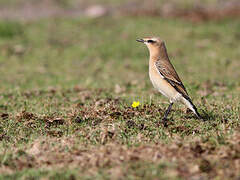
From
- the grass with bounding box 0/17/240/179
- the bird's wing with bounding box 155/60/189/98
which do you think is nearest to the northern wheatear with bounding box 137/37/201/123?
the bird's wing with bounding box 155/60/189/98

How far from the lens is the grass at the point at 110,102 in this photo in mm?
4414

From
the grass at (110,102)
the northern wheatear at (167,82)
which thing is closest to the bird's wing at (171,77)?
the northern wheatear at (167,82)

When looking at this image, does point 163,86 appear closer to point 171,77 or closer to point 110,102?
point 171,77

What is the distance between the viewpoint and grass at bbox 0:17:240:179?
441 cm

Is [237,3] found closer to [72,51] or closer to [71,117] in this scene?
[72,51]

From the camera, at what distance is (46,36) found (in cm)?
1691

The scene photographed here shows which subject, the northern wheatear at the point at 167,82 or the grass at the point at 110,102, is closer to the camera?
the grass at the point at 110,102

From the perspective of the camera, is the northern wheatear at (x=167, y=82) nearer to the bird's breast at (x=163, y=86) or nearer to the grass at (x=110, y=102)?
the bird's breast at (x=163, y=86)

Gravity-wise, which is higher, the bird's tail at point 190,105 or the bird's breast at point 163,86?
the bird's breast at point 163,86

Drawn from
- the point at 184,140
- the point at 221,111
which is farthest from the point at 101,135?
the point at 221,111

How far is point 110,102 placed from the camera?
732cm

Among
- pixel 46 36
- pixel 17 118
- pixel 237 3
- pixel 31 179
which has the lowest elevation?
pixel 31 179

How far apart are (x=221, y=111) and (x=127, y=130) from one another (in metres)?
1.85

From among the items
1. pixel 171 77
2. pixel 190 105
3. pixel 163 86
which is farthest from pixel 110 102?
pixel 190 105
